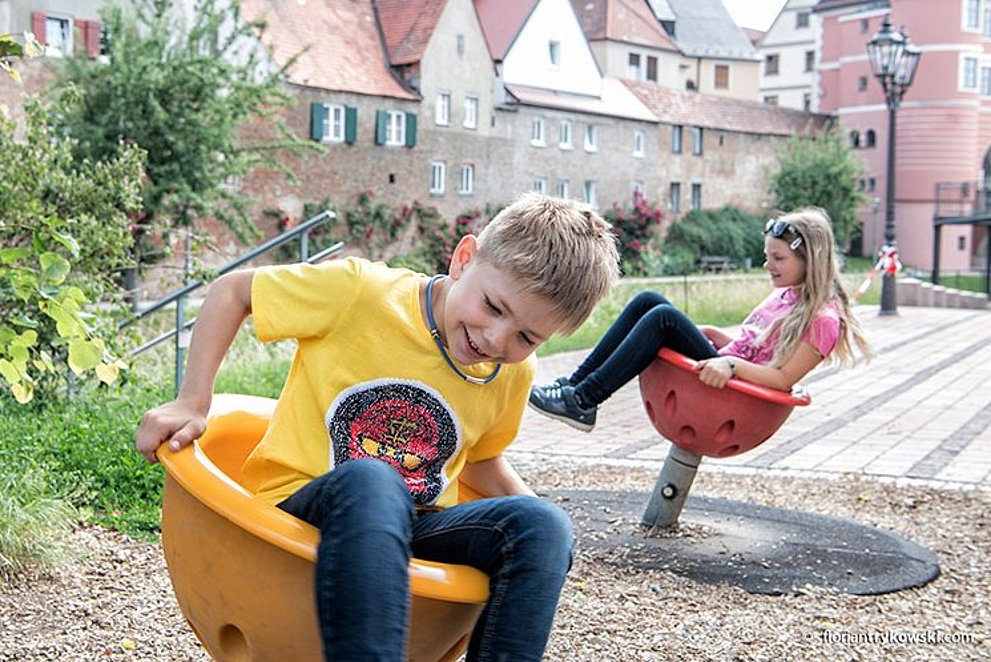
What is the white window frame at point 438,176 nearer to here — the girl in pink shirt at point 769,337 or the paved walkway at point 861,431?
the paved walkway at point 861,431

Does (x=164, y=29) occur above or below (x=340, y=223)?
above

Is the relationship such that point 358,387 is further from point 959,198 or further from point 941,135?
point 941,135

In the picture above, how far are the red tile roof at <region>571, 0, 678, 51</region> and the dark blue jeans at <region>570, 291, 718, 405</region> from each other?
150 feet

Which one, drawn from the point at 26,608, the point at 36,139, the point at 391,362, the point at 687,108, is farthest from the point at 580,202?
the point at 687,108

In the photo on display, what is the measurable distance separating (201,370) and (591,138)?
131ft

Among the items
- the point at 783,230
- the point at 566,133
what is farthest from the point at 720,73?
the point at 783,230

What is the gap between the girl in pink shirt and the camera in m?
4.53

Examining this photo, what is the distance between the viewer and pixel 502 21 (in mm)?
40312

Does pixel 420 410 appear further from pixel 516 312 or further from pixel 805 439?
pixel 805 439

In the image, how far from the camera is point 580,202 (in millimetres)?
2627

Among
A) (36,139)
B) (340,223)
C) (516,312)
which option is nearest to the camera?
(516,312)

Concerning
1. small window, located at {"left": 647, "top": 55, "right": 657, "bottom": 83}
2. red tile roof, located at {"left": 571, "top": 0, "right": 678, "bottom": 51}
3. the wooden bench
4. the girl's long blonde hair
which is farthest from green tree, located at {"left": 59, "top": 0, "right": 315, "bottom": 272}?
small window, located at {"left": 647, "top": 55, "right": 657, "bottom": 83}

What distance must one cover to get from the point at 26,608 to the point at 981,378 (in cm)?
1007

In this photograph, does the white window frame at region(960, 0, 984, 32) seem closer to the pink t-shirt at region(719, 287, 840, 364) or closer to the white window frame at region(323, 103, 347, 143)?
the white window frame at region(323, 103, 347, 143)
